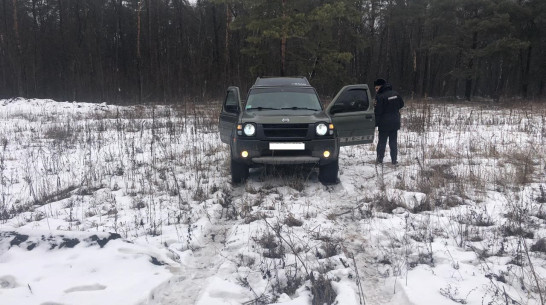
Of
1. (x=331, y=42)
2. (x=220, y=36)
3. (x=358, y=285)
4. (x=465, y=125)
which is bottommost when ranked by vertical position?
(x=358, y=285)

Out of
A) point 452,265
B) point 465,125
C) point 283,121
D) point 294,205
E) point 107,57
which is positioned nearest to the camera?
point 452,265

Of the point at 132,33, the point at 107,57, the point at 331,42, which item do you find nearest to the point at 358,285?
the point at 331,42

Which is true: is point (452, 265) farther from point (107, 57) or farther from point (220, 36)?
point (107, 57)

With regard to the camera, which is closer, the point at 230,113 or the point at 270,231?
the point at 270,231

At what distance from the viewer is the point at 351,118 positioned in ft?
25.2

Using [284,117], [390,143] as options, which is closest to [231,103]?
[284,117]

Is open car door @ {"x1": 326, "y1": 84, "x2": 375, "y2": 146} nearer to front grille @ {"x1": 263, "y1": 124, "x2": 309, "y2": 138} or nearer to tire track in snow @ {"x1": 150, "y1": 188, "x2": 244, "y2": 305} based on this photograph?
front grille @ {"x1": 263, "y1": 124, "x2": 309, "y2": 138}

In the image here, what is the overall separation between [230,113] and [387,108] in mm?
3374

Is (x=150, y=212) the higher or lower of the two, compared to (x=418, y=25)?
lower

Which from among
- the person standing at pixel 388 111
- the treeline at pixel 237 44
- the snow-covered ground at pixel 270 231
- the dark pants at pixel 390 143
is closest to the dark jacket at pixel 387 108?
the person standing at pixel 388 111

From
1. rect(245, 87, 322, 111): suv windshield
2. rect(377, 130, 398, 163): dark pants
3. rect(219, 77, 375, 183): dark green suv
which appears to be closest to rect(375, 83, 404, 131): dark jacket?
rect(377, 130, 398, 163): dark pants

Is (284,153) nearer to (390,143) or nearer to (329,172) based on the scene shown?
(329,172)

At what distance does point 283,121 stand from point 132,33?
39.4 meters

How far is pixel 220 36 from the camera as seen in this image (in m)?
38.1
